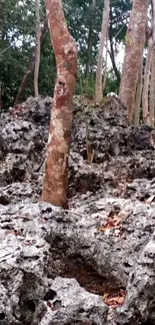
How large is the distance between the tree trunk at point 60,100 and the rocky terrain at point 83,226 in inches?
9.3

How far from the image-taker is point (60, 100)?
10.8 feet

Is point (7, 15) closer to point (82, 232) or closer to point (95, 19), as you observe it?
point (95, 19)

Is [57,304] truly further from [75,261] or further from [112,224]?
[112,224]

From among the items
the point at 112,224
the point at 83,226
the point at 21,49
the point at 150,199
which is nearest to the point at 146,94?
the point at 21,49

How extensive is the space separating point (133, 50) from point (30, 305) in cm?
413

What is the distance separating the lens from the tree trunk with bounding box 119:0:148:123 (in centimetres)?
583

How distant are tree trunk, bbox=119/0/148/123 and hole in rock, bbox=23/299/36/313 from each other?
3.79 metres

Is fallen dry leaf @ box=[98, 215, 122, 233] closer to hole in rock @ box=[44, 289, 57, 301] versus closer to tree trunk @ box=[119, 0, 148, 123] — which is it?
hole in rock @ box=[44, 289, 57, 301]

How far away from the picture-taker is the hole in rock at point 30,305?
2.21 meters

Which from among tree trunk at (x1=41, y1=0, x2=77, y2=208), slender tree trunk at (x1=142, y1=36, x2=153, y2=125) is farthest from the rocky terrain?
slender tree trunk at (x1=142, y1=36, x2=153, y2=125)

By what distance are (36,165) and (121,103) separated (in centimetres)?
122

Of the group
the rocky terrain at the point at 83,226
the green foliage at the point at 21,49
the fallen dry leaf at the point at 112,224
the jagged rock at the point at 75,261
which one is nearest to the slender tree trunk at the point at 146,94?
the green foliage at the point at 21,49

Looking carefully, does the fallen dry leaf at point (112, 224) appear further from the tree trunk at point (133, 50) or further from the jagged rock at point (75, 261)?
the tree trunk at point (133, 50)

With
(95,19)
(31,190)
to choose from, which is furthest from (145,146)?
(95,19)
